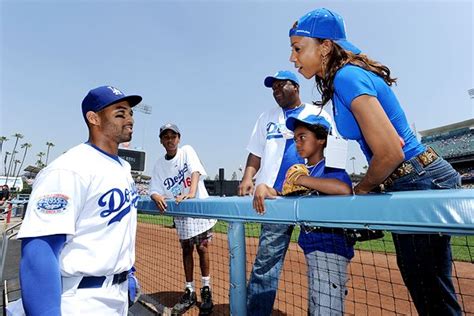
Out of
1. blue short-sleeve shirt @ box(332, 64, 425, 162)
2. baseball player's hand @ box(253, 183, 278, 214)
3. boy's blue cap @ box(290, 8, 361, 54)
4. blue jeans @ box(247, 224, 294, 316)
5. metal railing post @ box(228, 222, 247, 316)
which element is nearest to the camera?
blue short-sleeve shirt @ box(332, 64, 425, 162)

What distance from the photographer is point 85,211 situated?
150cm

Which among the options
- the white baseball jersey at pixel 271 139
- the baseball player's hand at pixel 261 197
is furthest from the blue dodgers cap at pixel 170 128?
the baseball player's hand at pixel 261 197

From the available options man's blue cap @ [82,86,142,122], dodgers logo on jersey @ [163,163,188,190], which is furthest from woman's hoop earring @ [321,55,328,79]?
dodgers logo on jersey @ [163,163,188,190]

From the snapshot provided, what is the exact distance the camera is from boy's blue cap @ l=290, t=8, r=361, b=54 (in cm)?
161

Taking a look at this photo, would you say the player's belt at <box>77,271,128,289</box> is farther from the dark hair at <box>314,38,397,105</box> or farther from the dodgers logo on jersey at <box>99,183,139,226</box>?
the dark hair at <box>314,38,397,105</box>

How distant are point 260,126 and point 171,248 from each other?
6.58m

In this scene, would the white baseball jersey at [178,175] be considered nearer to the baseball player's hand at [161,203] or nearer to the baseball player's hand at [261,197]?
the baseball player's hand at [161,203]

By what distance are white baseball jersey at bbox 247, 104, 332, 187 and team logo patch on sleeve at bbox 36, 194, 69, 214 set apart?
164 centimetres

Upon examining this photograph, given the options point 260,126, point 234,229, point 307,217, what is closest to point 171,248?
point 260,126

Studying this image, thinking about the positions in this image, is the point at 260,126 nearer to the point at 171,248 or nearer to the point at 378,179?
the point at 378,179

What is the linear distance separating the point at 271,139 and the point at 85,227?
179cm

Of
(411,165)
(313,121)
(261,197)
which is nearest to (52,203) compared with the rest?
(261,197)

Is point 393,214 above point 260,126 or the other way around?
the other way around

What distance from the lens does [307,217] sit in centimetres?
153
